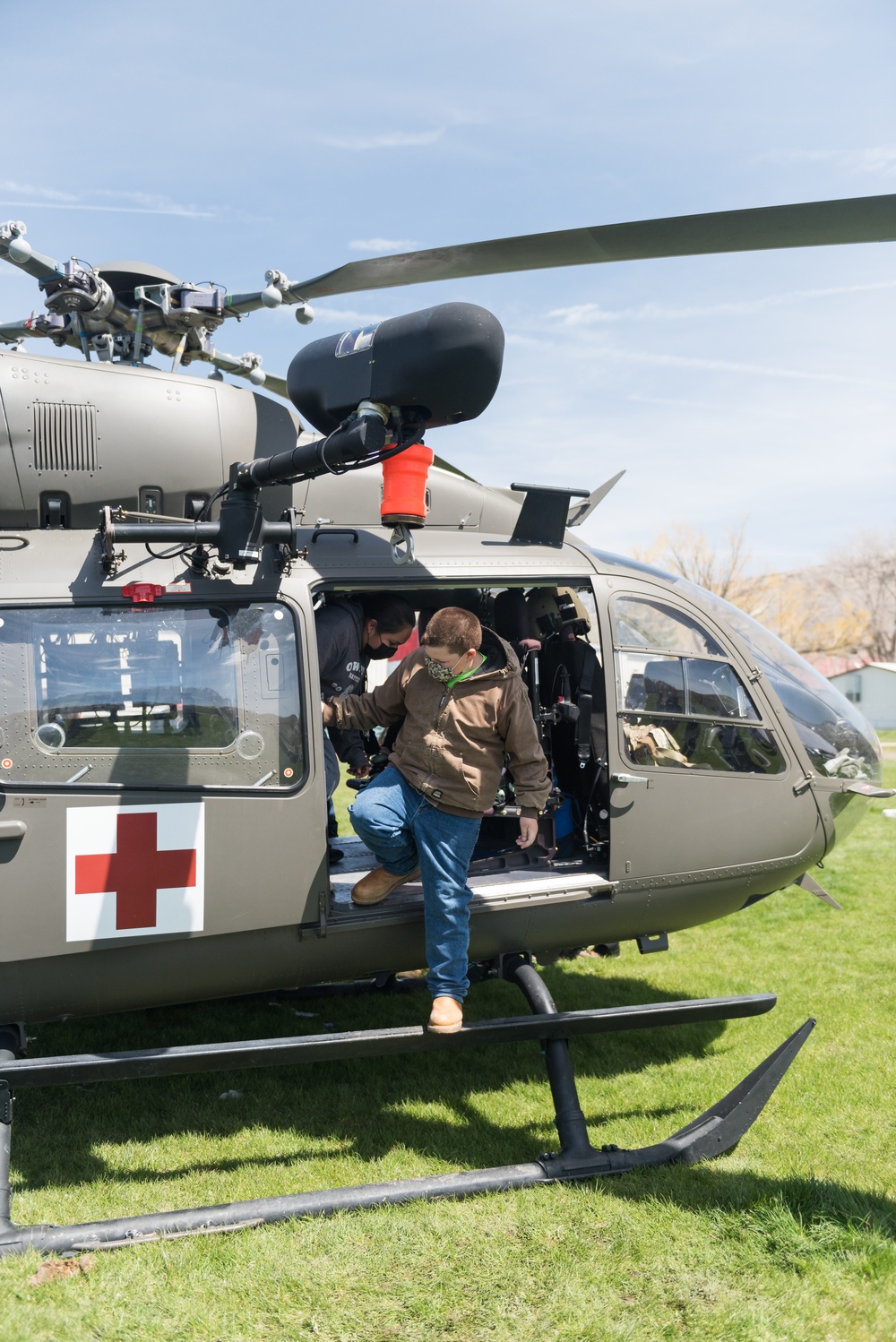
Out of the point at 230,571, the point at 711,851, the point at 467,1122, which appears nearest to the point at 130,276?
the point at 230,571

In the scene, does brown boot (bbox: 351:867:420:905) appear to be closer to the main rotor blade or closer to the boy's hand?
the boy's hand

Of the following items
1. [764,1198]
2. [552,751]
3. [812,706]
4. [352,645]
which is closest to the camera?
[764,1198]

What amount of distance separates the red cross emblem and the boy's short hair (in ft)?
4.15

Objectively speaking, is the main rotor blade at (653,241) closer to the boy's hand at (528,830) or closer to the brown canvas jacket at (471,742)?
the brown canvas jacket at (471,742)

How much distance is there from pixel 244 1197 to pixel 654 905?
213 centimetres

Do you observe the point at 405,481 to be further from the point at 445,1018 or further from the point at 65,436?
the point at 445,1018

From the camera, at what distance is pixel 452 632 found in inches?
153

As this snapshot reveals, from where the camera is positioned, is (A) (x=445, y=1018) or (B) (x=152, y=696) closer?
(A) (x=445, y=1018)

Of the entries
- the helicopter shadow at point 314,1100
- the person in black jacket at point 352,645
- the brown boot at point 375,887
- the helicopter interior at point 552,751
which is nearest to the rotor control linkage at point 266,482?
the person in black jacket at point 352,645

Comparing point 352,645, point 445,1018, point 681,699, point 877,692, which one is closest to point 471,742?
point 352,645

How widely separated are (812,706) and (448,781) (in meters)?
2.10

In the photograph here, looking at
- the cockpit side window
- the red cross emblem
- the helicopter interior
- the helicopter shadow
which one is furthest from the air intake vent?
the helicopter shadow

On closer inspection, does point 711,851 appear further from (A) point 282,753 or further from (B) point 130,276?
(B) point 130,276

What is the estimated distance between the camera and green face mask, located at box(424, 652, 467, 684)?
396 centimetres
